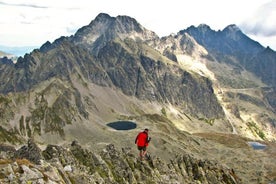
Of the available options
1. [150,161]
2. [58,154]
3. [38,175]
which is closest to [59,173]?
[38,175]

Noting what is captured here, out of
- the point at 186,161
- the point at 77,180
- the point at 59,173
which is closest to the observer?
the point at 59,173

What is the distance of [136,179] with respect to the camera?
260 ft

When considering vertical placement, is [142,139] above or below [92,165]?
above

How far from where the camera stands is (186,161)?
12619 cm

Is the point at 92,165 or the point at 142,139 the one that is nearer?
the point at 142,139

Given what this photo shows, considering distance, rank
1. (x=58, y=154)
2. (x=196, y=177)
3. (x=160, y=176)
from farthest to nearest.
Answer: (x=196, y=177)
(x=160, y=176)
(x=58, y=154)

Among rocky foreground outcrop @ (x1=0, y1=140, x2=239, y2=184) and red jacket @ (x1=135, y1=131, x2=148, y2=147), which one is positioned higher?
red jacket @ (x1=135, y1=131, x2=148, y2=147)

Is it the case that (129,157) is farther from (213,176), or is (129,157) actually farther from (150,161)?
(213,176)

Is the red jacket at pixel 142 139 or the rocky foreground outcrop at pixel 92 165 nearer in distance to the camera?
the rocky foreground outcrop at pixel 92 165

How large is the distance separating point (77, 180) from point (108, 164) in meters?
34.2

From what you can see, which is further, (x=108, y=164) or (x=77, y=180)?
(x=108, y=164)

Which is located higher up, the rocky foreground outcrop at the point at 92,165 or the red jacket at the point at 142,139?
the red jacket at the point at 142,139

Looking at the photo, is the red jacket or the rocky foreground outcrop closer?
the rocky foreground outcrop

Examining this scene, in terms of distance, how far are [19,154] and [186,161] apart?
6114 centimetres
